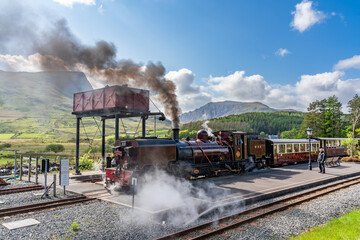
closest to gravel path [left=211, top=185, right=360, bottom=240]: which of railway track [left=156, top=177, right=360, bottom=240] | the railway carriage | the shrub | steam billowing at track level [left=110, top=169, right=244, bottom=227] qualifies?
railway track [left=156, top=177, right=360, bottom=240]

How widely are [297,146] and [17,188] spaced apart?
83.1ft

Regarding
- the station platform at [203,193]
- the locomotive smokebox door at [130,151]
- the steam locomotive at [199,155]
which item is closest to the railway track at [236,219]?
the station platform at [203,193]

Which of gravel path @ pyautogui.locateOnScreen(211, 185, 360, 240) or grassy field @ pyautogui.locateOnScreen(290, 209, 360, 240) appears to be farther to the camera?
gravel path @ pyautogui.locateOnScreen(211, 185, 360, 240)

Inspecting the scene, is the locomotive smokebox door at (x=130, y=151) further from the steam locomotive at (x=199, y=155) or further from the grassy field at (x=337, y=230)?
the grassy field at (x=337, y=230)

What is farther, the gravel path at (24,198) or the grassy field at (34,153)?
the grassy field at (34,153)

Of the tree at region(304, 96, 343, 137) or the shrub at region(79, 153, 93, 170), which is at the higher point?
the tree at region(304, 96, 343, 137)

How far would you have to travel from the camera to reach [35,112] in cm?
13450

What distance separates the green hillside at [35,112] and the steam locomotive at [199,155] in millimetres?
52213

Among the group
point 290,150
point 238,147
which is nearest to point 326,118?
point 290,150

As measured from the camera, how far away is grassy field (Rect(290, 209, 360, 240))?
21.2 ft

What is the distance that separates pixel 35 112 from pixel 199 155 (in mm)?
145028

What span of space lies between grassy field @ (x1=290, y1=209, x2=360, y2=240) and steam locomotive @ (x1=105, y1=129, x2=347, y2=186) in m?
7.38

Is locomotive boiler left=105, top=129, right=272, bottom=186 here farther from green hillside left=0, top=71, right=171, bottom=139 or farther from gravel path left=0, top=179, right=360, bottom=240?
green hillside left=0, top=71, right=171, bottom=139

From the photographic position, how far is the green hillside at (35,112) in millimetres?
95438
